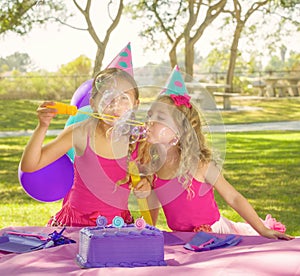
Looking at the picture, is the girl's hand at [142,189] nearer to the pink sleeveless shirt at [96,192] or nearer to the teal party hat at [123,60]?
the pink sleeveless shirt at [96,192]

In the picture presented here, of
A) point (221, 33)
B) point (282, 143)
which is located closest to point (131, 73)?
point (282, 143)

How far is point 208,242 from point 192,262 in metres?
0.31

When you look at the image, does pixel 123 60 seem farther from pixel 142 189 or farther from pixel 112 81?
pixel 142 189

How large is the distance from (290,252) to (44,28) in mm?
14658

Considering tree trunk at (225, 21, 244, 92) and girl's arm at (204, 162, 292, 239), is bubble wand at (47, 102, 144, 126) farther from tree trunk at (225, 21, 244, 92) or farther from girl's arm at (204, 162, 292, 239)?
tree trunk at (225, 21, 244, 92)

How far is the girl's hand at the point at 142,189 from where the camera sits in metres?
3.09

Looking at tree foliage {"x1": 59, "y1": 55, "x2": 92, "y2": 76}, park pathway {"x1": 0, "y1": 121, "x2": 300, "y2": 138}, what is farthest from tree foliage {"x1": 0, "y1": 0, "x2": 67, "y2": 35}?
tree foliage {"x1": 59, "y1": 55, "x2": 92, "y2": 76}

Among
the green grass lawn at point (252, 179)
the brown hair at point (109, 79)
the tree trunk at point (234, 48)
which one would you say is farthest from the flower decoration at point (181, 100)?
the tree trunk at point (234, 48)

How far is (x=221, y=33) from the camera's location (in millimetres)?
22094

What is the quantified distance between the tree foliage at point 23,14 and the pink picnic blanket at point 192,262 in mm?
12028

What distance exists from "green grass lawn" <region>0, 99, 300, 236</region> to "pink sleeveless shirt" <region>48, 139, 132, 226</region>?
57.7 inches

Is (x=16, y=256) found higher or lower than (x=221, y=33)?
lower

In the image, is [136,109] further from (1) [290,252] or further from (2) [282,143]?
(2) [282,143]

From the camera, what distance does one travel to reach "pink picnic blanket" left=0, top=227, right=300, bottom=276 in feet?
7.30
